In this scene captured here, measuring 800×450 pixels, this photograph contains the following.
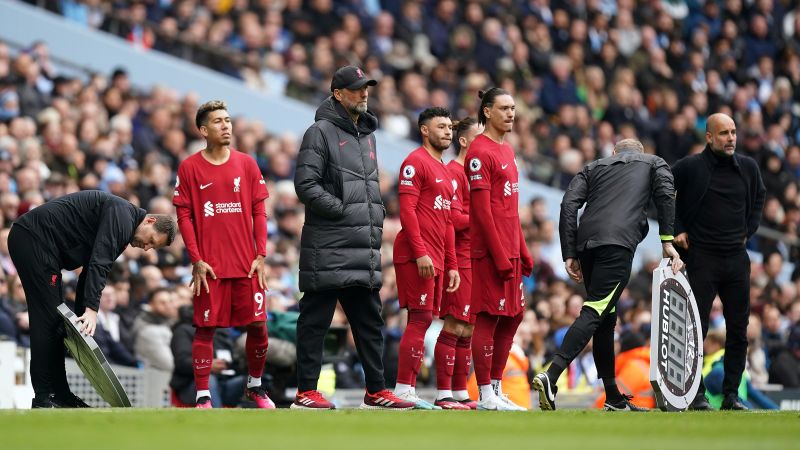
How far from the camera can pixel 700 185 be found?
12.4 meters

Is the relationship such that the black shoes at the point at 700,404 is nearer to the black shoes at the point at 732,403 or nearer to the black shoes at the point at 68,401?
the black shoes at the point at 732,403

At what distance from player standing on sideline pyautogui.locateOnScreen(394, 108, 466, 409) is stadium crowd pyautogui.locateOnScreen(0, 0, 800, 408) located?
3.13 meters

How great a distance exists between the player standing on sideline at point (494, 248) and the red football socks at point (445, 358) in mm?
166

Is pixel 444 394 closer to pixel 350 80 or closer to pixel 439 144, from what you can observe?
pixel 439 144

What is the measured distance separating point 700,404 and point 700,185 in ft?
5.60

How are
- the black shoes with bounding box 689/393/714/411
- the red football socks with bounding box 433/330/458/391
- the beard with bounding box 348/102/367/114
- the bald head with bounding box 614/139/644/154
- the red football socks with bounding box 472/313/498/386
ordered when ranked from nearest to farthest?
1. the beard with bounding box 348/102/367/114
2. the red football socks with bounding box 433/330/458/391
3. the red football socks with bounding box 472/313/498/386
4. the black shoes with bounding box 689/393/714/411
5. the bald head with bounding box 614/139/644/154

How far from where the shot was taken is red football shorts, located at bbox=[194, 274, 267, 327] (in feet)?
36.9

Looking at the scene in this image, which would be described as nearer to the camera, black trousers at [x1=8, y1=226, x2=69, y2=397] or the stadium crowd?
black trousers at [x1=8, y1=226, x2=69, y2=397]

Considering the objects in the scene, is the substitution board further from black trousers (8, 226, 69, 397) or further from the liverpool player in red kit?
the liverpool player in red kit

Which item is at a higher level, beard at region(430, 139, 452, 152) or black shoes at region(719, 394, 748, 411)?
beard at region(430, 139, 452, 152)

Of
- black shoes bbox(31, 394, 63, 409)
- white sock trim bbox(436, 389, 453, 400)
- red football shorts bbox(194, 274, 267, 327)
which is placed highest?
red football shorts bbox(194, 274, 267, 327)

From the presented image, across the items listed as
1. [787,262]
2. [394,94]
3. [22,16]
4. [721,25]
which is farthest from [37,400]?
[721,25]

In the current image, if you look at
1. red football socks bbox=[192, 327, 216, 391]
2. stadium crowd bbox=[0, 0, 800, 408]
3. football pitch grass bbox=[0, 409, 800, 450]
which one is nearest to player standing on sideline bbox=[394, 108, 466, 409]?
football pitch grass bbox=[0, 409, 800, 450]

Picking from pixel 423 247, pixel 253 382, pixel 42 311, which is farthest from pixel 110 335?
pixel 423 247
